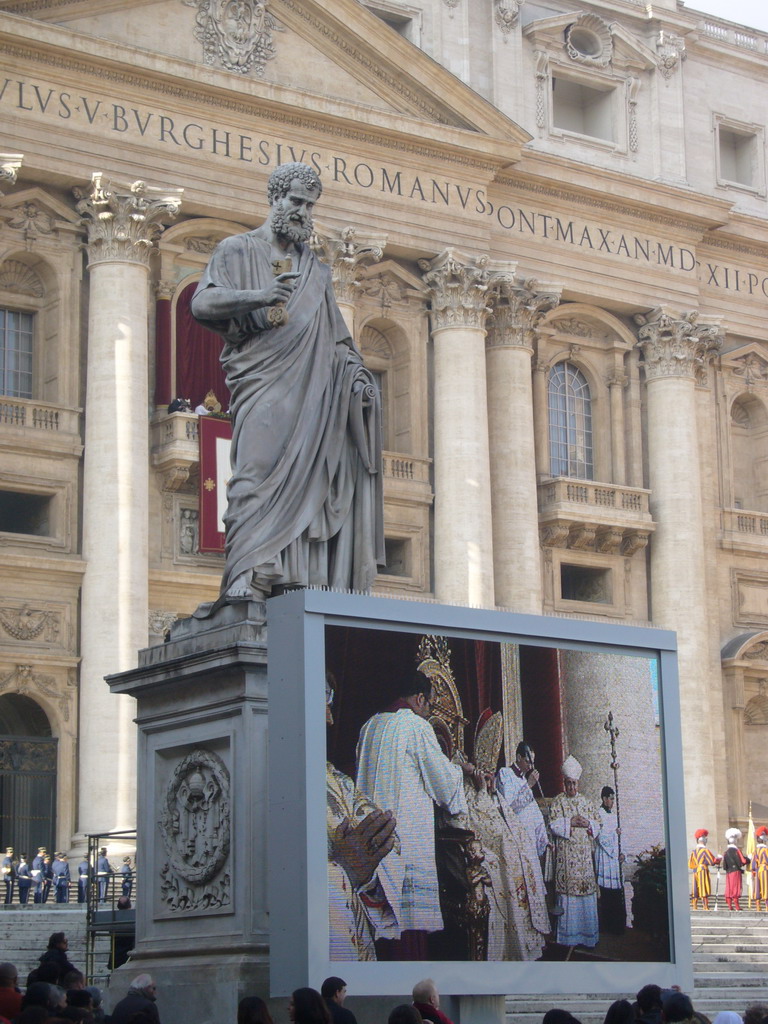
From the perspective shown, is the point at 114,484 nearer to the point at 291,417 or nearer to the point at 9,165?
the point at 9,165

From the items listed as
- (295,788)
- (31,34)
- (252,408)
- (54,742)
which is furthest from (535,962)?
(31,34)

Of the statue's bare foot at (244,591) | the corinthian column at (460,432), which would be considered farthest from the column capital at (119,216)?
the statue's bare foot at (244,591)

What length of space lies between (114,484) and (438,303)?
25.3 feet

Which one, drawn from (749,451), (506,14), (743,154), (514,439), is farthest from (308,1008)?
(743,154)

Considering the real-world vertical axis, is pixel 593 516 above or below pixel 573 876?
above

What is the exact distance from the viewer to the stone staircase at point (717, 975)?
43.3 ft

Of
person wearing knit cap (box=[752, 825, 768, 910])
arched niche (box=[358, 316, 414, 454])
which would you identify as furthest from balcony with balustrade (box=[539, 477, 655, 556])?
person wearing knit cap (box=[752, 825, 768, 910])

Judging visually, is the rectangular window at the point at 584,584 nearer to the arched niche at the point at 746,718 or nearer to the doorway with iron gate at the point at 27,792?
the arched niche at the point at 746,718

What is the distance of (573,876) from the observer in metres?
10.1

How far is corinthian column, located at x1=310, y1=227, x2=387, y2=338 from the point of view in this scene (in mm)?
33438

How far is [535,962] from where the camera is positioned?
32.1ft

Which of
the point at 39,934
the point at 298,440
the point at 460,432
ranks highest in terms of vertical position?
the point at 460,432

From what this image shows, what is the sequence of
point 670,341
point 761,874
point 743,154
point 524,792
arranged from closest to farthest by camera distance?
1. point 524,792
2. point 761,874
3. point 670,341
4. point 743,154

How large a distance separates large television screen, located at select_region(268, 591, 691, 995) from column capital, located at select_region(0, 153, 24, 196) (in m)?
21.0
